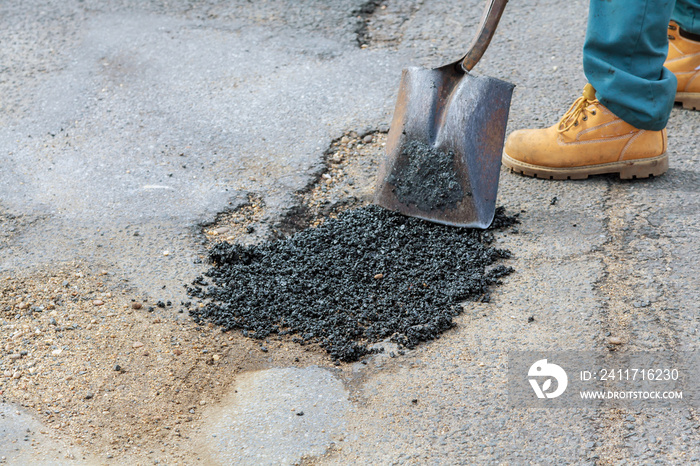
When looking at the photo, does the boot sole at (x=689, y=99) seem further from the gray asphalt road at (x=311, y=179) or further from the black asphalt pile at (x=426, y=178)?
the black asphalt pile at (x=426, y=178)

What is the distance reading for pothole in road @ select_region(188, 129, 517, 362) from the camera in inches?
91.7

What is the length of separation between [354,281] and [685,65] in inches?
89.7

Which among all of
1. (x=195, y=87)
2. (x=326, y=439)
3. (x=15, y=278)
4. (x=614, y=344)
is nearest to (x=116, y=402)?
(x=326, y=439)

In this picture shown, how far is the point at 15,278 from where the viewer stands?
2602 millimetres

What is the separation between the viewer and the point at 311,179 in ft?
10.5

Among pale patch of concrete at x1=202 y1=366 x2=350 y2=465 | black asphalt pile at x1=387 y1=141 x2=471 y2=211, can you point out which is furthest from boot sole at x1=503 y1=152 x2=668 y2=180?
pale patch of concrete at x1=202 y1=366 x2=350 y2=465

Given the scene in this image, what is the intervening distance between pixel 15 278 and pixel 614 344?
2124mm

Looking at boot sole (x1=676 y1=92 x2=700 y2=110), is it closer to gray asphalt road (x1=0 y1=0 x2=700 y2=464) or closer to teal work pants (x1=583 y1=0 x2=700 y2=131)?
gray asphalt road (x1=0 y1=0 x2=700 y2=464)

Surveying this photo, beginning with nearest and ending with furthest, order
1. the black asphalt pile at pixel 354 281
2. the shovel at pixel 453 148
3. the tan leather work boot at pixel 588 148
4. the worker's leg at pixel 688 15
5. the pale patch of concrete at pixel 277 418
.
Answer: the pale patch of concrete at pixel 277 418, the black asphalt pile at pixel 354 281, the shovel at pixel 453 148, the tan leather work boot at pixel 588 148, the worker's leg at pixel 688 15

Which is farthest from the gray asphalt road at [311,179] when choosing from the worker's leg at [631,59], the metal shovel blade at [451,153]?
the worker's leg at [631,59]

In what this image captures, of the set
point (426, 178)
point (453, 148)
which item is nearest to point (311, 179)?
point (426, 178)

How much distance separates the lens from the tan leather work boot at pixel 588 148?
9.99 ft

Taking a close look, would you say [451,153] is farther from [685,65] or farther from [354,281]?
[685,65]

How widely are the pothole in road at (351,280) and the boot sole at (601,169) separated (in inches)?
16.5
